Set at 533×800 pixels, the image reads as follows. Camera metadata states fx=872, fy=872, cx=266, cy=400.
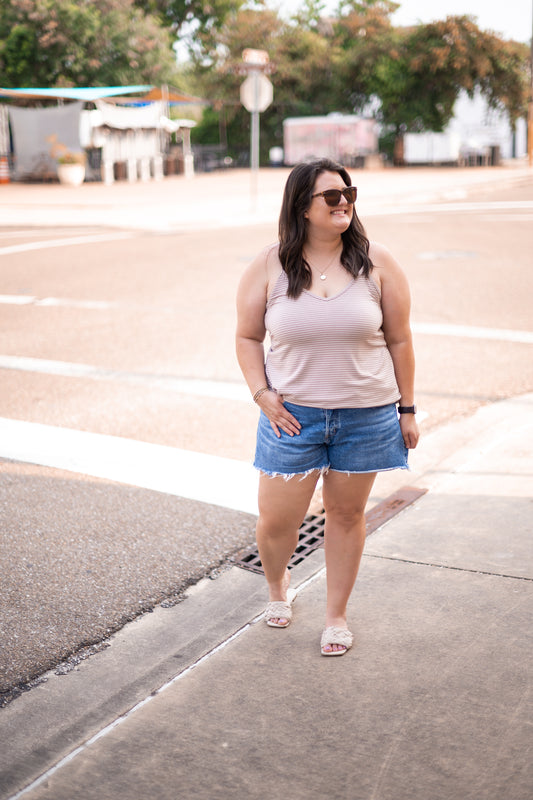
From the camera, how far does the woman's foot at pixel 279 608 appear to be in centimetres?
334

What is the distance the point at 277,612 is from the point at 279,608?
2 centimetres

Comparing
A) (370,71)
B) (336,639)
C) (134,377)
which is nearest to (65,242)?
(134,377)

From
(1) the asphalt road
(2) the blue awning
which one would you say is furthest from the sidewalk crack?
(2) the blue awning

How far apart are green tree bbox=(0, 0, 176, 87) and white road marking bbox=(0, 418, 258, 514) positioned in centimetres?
3544

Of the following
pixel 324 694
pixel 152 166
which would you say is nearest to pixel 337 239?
pixel 324 694

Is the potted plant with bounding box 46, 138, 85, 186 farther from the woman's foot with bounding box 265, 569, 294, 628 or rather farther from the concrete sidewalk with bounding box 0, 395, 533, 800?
the woman's foot with bounding box 265, 569, 294, 628

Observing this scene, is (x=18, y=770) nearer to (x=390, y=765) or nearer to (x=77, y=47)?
(x=390, y=765)

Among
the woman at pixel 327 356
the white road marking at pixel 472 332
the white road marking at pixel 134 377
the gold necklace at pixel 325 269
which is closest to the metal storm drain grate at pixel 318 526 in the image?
the woman at pixel 327 356

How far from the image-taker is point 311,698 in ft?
9.45

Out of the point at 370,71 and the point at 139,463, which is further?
the point at 370,71

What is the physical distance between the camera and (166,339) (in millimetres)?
8180

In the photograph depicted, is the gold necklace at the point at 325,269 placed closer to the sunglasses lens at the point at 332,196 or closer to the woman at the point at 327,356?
the woman at the point at 327,356

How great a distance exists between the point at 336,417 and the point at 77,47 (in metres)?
38.7

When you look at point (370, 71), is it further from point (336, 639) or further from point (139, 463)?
point (336, 639)
